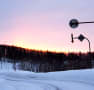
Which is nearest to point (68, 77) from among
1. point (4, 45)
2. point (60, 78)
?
point (60, 78)

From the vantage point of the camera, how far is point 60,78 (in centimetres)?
1964

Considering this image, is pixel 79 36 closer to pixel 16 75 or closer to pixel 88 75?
pixel 16 75

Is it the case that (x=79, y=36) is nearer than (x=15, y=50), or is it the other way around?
(x=79, y=36)

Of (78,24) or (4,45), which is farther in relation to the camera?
(4,45)

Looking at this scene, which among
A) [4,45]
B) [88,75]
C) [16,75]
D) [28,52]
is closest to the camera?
[88,75]

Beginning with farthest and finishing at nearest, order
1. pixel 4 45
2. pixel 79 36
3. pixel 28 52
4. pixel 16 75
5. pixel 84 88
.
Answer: pixel 28 52
pixel 4 45
pixel 79 36
pixel 16 75
pixel 84 88

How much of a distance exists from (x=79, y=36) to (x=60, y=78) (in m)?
9.86

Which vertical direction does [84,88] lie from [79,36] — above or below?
below

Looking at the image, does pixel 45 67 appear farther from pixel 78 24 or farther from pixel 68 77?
pixel 78 24

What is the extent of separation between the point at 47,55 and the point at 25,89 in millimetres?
112271

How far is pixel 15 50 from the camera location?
12669 centimetres

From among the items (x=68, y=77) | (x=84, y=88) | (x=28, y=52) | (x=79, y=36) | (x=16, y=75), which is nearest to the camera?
(x=84, y=88)

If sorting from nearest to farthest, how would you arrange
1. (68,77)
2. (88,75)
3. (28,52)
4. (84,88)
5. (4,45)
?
(84,88), (88,75), (68,77), (4,45), (28,52)

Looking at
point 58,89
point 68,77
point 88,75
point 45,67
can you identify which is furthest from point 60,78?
point 45,67
